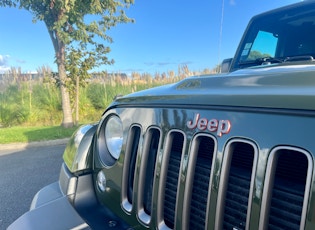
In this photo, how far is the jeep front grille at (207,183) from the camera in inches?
35.8

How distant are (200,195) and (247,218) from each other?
238 millimetres

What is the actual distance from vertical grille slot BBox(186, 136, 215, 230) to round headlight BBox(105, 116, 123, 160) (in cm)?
62

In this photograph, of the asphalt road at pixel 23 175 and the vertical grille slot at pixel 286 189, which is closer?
the vertical grille slot at pixel 286 189

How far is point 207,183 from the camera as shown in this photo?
44.1 inches

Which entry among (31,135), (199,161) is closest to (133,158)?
(199,161)

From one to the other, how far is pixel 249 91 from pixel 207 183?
1.34ft

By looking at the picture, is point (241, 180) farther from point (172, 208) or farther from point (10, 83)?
point (10, 83)

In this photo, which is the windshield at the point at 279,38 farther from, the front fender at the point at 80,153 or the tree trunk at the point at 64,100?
the tree trunk at the point at 64,100

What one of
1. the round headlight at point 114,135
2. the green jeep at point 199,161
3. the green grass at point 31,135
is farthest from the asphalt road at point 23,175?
the round headlight at point 114,135

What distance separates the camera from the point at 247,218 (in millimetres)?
954

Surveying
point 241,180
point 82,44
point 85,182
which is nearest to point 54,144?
point 82,44

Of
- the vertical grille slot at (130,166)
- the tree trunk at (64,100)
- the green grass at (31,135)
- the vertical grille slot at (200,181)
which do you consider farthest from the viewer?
the tree trunk at (64,100)

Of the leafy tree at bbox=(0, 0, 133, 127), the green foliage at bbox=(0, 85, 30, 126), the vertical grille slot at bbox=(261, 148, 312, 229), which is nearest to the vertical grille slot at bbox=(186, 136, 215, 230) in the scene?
the vertical grille slot at bbox=(261, 148, 312, 229)

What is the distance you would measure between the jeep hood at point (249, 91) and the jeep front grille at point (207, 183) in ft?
0.48
